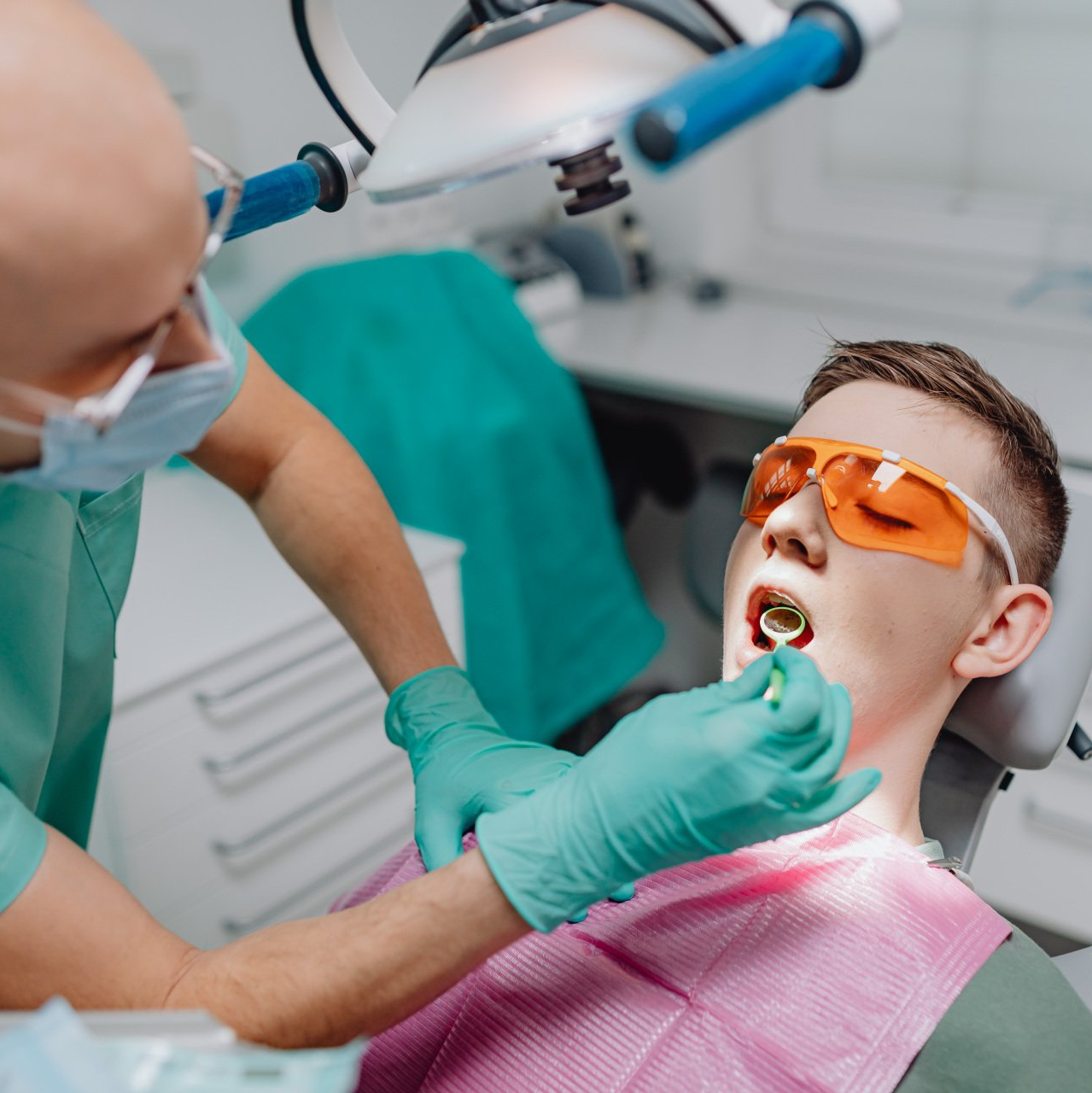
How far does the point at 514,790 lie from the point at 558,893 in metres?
0.21

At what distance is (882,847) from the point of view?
1.16 meters

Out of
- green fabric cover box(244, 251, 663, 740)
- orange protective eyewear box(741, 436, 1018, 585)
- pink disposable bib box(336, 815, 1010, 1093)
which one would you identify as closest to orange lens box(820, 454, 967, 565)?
orange protective eyewear box(741, 436, 1018, 585)

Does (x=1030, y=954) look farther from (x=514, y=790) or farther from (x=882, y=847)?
(x=514, y=790)

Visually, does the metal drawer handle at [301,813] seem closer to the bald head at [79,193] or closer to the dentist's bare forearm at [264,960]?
the dentist's bare forearm at [264,960]

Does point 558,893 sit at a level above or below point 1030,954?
above

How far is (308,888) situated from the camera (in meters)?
1.99

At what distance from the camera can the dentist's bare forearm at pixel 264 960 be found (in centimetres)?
87

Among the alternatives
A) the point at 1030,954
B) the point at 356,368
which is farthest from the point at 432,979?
the point at 356,368

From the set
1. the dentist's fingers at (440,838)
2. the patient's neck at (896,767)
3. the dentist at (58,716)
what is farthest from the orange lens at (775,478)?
the dentist's fingers at (440,838)

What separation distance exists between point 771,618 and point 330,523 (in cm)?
49

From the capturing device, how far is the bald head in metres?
0.72

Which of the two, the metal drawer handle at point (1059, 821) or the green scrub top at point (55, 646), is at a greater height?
the green scrub top at point (55, 646)

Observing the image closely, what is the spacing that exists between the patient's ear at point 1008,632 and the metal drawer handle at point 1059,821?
2.90ft

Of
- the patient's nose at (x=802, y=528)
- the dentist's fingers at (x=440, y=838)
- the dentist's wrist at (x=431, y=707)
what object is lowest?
the dentist's fingers at (x=440, y=838)
